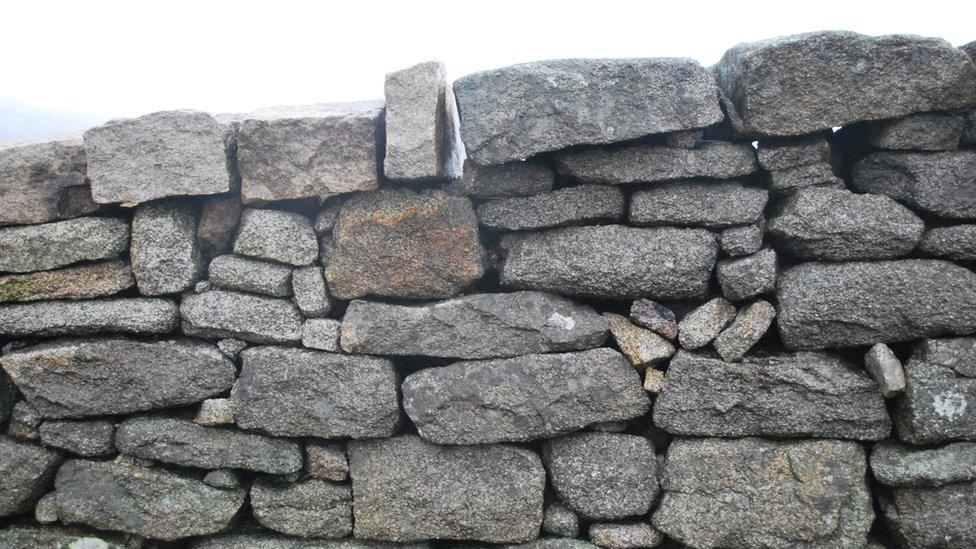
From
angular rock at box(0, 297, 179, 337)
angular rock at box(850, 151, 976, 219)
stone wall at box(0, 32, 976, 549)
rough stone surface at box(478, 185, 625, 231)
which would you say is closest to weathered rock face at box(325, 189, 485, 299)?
stone wall at box(0, 32, 976, 549)

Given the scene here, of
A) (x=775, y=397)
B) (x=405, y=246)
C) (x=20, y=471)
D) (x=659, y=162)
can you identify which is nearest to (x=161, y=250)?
(x=405, y=246)

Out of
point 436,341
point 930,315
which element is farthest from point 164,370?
point 930,315

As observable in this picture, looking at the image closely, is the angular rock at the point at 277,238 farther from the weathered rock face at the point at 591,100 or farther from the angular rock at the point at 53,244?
the weathered rock face at the point at 591,100

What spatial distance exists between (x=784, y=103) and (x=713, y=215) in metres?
0.71

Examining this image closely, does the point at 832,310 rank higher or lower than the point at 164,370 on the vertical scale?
higher

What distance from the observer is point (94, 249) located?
3705 mm

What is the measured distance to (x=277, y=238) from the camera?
12.1 feet

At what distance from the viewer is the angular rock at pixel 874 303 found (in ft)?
10.7

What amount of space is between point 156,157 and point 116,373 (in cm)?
141

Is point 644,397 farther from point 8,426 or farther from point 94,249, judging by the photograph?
point 8,426

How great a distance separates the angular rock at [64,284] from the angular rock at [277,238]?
863 millimetres

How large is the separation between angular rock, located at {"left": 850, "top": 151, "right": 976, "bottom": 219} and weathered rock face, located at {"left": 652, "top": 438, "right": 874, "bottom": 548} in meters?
1.44

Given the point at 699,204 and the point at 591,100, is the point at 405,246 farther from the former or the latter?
the point at 699,204

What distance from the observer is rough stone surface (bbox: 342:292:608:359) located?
3.57 meters
